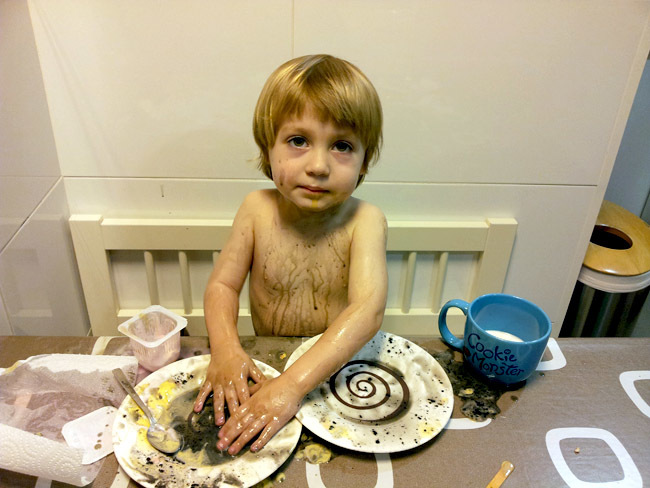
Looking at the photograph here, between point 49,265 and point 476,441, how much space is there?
828 mm

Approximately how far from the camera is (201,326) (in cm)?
123

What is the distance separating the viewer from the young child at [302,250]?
0.65 meters

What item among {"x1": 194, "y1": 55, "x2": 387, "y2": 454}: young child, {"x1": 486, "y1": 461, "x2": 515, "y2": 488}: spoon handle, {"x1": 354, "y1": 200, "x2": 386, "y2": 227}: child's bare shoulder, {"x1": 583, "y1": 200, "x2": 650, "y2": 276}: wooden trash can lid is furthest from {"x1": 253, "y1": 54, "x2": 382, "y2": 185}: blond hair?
{"x1": 583, "y1": 200, "x2": 650, "y2": 276}: wooden trash can lid

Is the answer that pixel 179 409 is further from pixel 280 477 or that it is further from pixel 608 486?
pixel 608 486

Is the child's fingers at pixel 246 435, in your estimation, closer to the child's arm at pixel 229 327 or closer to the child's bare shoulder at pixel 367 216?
the child's arm at pixel 229 327

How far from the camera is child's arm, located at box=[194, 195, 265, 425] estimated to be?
66cm

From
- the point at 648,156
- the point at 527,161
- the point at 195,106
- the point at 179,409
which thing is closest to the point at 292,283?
the point at 179,409

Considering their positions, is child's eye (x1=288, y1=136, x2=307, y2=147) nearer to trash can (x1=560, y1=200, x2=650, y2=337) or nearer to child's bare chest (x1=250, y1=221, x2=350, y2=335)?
child's bare chest (x1=250, y1=221, x2=350, y2=335)

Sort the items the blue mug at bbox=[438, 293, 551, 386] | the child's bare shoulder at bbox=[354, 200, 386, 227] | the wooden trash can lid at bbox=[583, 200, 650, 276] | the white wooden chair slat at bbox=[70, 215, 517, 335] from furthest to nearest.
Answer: the wooden trash can lid at bbox=[583, 200, 650, 276] → the white wooden chair slat at bbox=[70, 215, 517, 335] → the child's bare shoulder at bbox=[354, 200, 386, 227] → the blue mug at bbox=[438, 293, 551, 386]

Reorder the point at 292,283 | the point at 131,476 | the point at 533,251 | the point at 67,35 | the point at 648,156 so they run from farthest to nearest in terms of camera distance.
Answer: the point at 648,156
the point at 533,251
the point at 67,35
the point at 292,283
the point at 131,476

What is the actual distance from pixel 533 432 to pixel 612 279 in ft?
2.30

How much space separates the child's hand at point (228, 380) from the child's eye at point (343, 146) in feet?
1.01

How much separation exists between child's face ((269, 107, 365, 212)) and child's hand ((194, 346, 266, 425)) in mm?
226

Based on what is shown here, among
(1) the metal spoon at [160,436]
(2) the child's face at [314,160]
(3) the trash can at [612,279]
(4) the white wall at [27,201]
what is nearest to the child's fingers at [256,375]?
(1) the metal spoon at [160,436]
